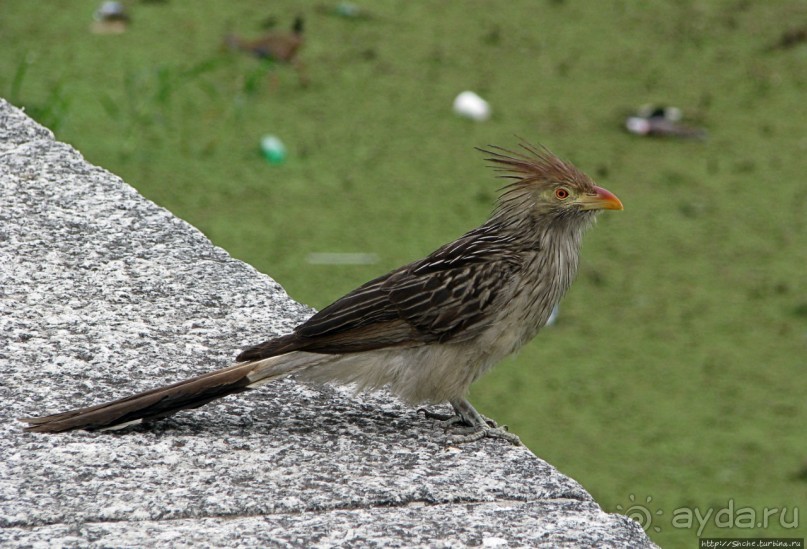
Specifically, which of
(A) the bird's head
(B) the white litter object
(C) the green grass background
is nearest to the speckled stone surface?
(A) the bird's head

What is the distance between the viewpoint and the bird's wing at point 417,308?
316 centimetres

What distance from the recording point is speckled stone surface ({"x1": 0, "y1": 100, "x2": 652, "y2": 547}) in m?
2.57

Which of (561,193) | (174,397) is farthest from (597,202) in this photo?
(174,397)

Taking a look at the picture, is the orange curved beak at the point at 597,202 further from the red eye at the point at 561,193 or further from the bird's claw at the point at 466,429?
the bird's claw at the point at 466,429

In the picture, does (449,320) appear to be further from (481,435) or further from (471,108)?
(471,108)

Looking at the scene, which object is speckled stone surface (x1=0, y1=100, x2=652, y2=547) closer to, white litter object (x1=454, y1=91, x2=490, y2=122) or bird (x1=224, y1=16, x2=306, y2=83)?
white litter object (x1=454, y1=91, x2=490, y2=122)

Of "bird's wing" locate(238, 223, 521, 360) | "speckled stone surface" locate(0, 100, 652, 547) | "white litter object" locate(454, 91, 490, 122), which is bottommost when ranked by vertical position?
"speckled stone surface" locate(0, 100, 652, 547)

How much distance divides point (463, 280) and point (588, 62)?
4152 millimetres

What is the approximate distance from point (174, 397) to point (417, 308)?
0.65 meters

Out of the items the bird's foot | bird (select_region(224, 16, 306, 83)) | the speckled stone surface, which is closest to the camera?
the speckled stone surface

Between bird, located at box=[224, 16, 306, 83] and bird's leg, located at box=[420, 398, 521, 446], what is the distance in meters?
3.99

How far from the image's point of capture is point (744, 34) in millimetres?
7492

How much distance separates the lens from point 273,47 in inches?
277

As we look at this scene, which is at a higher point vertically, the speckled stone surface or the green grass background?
the green grass background
